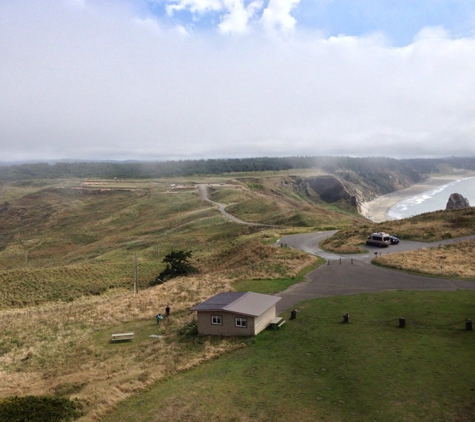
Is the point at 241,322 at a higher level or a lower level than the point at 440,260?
lower

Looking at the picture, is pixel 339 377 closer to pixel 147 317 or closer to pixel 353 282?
pixel 353 282

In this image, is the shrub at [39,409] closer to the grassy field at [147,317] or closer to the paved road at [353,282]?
the grassy field at [147,317]

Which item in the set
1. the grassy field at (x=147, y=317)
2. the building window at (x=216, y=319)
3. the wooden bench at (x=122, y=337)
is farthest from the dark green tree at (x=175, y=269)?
the building window at (x=216, y=319)

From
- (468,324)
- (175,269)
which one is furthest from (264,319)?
(175,269)

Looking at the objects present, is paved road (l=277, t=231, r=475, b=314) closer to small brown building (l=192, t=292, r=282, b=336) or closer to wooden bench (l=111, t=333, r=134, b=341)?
small brown building (l=192, t=292, r=282, b=336)

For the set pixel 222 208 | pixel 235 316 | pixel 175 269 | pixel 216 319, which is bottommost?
pixel 175 269

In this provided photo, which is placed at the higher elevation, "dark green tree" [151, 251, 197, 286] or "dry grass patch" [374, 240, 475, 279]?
"dry grass patch" [374, 240, 475, 279]

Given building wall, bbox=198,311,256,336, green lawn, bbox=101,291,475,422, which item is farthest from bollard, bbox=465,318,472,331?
building wall, bbox=198,311,256,336
